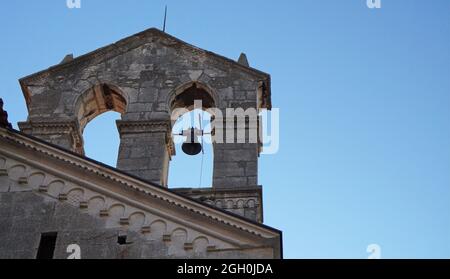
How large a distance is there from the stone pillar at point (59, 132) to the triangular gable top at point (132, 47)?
4.90ft

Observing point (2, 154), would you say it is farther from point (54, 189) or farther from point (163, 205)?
point (163, 205)

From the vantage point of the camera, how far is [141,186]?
15.3 metres

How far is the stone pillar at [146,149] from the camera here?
61.3 ft

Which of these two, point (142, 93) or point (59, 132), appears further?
point (142, 93)

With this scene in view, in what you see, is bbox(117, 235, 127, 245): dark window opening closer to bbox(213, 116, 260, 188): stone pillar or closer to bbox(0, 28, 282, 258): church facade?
bbox(0, 28, 282, 258): church facade

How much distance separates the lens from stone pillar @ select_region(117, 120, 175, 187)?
61.3ft

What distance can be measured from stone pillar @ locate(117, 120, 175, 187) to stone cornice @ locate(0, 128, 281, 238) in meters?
2.93

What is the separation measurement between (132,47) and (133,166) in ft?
12.0

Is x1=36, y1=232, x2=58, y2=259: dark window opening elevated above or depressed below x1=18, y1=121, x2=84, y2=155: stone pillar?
below

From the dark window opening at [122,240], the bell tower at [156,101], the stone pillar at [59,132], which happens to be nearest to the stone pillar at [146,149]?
the bell tower at [156,101]

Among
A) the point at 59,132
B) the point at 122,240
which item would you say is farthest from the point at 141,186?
the point at 59,132

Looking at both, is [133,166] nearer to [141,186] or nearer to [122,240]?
[141,186]

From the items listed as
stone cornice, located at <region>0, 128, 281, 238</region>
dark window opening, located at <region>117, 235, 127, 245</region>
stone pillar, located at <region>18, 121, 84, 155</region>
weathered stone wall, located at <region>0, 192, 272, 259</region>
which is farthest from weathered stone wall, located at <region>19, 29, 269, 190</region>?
dark window opening, located at <region>117, 235, 127, 245</region>

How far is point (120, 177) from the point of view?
15.4m
